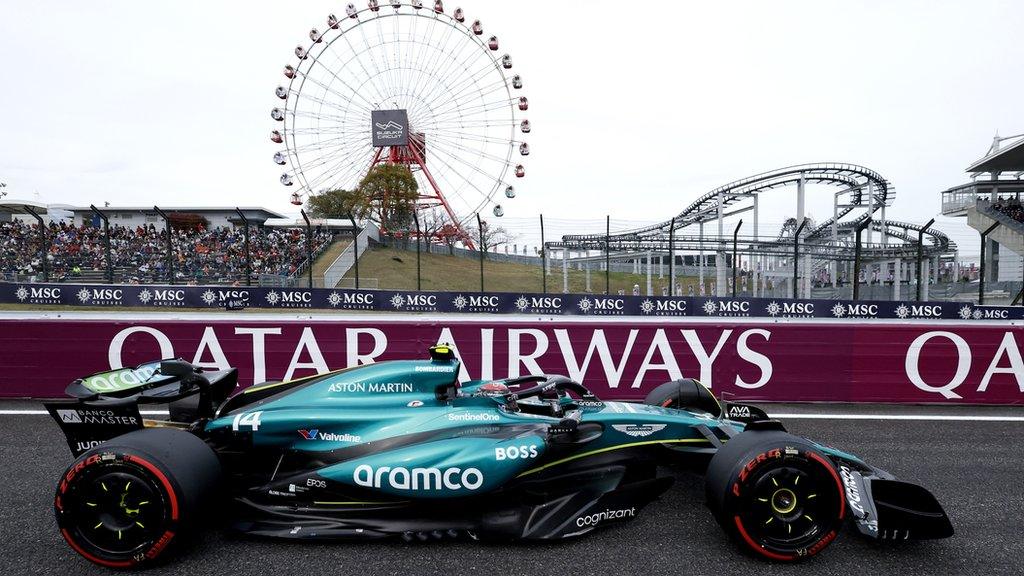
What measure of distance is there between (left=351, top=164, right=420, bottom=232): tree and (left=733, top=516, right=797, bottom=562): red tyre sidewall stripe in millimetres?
34208

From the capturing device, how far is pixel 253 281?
60.0 ft

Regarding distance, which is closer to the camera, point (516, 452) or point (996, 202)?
point (516, 452)

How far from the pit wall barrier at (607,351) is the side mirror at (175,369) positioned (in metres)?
2.60

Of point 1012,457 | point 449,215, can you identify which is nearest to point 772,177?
→ point 449,215

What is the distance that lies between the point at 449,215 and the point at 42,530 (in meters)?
40.2

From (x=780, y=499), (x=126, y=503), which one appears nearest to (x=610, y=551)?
(x=780, y=499)

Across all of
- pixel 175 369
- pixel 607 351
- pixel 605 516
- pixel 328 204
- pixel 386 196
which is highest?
pixel 328 204

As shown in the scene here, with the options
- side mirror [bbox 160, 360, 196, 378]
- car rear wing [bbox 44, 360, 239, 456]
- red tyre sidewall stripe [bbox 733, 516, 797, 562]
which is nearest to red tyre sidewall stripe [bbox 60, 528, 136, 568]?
car rear wing [bbox 44, 360, 239, 456]

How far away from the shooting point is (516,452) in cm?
342

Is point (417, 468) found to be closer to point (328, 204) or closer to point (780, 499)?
point (780, 499)

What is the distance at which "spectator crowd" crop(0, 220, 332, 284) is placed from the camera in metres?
16.1

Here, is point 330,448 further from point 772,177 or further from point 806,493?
point 772,177

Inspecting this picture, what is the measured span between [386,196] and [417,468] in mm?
34864

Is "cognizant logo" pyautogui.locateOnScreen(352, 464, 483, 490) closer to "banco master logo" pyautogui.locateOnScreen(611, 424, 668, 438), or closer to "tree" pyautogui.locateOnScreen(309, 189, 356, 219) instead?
"banco master logo" pyautogui.locateOnScreen(611, 424, 668, 438)
